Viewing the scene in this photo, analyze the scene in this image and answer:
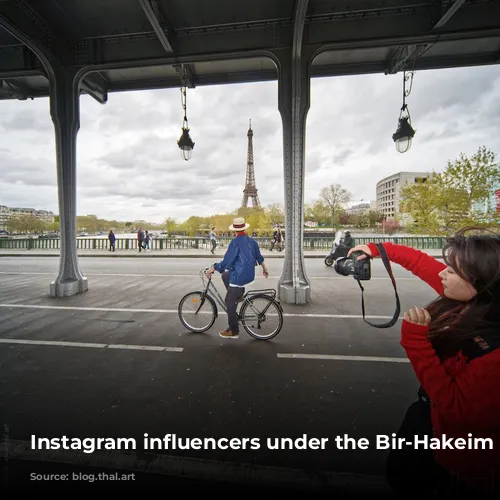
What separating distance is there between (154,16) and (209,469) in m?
7.31

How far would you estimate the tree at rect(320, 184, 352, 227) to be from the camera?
29.2 metres

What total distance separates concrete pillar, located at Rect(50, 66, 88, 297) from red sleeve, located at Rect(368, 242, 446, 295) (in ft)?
26.3

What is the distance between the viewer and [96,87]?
8.38 metres

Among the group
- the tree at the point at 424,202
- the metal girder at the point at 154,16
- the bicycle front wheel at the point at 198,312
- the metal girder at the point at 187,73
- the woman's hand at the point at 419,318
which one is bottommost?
the bicycle front wheel at the point at 198,312

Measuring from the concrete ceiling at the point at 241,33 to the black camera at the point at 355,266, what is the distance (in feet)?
17.7

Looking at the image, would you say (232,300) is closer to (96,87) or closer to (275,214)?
(96,87)

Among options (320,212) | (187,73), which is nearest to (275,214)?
(320,212)

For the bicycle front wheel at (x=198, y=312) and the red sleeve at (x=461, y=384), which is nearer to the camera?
the red sleeve at (x=461, y=384)

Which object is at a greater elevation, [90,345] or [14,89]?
[14,89]

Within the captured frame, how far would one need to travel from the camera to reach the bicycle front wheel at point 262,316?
14.6 feet

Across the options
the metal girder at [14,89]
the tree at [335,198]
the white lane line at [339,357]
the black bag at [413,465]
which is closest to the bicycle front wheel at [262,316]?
the white lane line at [339,357]

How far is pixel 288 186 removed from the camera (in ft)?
21.9

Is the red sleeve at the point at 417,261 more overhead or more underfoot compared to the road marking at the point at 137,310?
more overhead

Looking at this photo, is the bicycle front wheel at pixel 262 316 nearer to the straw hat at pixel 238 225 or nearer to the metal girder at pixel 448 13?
the straw hat at pixel 238 225
